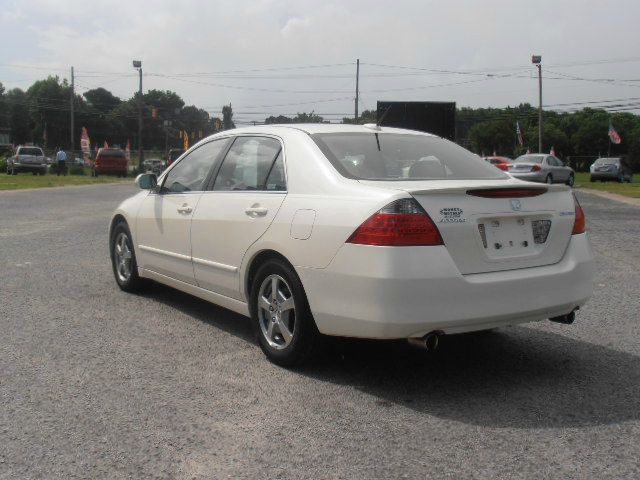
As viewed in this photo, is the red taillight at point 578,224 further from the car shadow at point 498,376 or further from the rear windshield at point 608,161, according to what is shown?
the rear windshield at point 608,161

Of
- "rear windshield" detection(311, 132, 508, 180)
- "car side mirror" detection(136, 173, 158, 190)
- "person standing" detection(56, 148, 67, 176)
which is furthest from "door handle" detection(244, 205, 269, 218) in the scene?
"person standing" detection(56, 148, 67, 176)

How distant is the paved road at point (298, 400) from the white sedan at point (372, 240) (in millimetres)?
373

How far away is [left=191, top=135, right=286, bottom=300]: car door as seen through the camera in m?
4.84

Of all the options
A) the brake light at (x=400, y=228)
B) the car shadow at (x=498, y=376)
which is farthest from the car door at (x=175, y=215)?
the brake light at (x=400, y=228)

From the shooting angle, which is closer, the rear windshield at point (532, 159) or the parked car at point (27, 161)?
the rear windshield at point (532, 159)

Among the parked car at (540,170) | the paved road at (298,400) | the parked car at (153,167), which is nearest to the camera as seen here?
the paved road at (298,400)

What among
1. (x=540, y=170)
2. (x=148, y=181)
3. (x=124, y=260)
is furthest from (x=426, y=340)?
(x=540, y=170)

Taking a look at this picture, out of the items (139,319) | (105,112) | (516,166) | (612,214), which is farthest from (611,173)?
(105,112)

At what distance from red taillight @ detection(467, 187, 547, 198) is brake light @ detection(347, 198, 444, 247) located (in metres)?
0.37

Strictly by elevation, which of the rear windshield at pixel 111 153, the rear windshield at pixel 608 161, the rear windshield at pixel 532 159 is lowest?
the rear windshield at pixel 532 159

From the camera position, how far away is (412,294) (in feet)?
12.7

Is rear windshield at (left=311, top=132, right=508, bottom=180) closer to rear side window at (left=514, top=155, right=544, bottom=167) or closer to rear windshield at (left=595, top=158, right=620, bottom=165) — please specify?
rear side window at (left=514, top=155, right=544, bottom=167)

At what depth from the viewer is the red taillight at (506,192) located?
163 inches

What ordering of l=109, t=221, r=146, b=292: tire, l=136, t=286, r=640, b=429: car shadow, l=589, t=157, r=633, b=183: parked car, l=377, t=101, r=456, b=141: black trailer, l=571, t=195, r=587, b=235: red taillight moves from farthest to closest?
l=589, t=157, r=633, b=183: parked car → l=377, t=101, r=456, b=141: black trailer → l=109, t=221, r=146, b=292: tire → l=571, t=195, r=587, b=235: red taillight → l=136, t=286, r=640, b=429: car shadow
